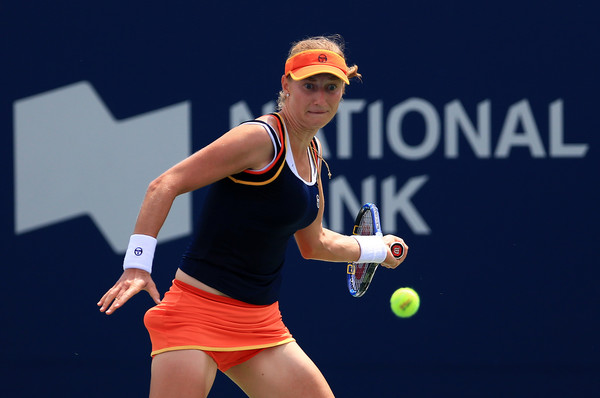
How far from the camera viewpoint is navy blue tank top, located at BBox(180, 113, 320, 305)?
2.46m

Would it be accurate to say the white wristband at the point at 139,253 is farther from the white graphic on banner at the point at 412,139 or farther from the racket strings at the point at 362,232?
the white graphic on banner at the point at 412,139

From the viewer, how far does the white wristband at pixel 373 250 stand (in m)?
2.97

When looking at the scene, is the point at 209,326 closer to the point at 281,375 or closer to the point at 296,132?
the point at 281,375

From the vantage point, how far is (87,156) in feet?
14.0

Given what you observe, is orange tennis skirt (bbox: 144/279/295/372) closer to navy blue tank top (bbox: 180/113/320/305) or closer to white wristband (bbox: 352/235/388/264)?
navy blue tank top (bbox: 180/113/320/305)

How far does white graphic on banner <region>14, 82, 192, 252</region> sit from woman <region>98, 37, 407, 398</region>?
1649 millimetres

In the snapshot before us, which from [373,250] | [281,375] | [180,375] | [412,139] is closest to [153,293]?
[180,375]

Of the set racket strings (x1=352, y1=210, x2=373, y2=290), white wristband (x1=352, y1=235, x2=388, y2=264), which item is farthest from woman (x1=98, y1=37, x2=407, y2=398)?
racket strings (x1=352, y1=210, x2=373, y2=290)

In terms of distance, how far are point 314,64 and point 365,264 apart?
891mm

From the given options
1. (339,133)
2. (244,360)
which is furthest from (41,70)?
(244,360)

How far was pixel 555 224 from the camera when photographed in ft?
14.0

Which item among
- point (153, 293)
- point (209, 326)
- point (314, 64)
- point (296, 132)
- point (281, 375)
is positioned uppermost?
point (314, 64)

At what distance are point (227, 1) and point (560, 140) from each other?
181 cm

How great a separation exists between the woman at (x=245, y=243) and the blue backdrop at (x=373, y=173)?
1594 mm
